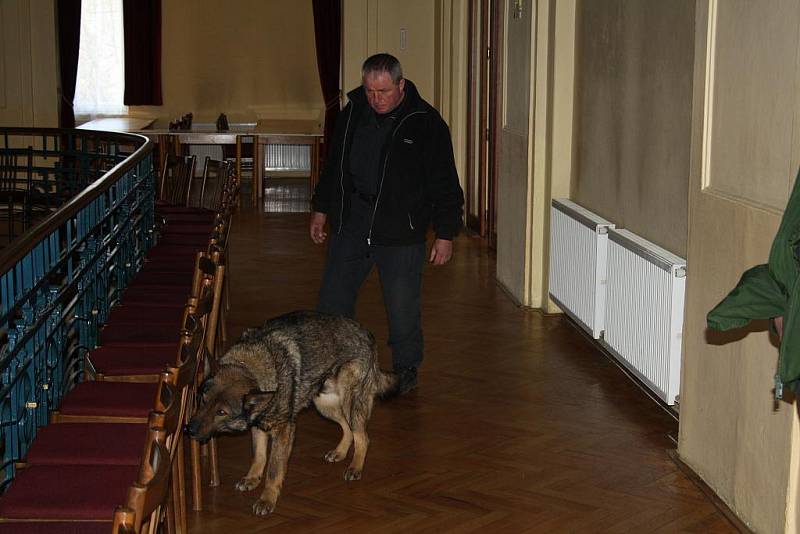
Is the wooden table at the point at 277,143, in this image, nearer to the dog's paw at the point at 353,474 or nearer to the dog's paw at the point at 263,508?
the dog's paw at the point at 353,474

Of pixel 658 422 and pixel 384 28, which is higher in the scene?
pixel 384 28

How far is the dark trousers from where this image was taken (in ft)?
18.0

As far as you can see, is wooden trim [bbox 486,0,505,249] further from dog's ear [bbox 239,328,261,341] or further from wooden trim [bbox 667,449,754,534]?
dog's ear [bbox 239,328,261,341]

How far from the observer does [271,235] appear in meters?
11.1

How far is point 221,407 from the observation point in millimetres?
3758

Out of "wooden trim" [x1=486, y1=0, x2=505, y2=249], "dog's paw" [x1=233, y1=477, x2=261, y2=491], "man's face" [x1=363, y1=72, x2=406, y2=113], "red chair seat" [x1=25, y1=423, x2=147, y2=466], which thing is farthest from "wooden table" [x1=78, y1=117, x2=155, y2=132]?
"red chair seat" [x1=25, y1=423, x2=147, y2=466]

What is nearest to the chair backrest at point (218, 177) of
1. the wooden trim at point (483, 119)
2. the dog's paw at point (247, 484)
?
the dog's paw at point (247, 484)

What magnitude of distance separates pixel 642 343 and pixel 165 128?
1105cm

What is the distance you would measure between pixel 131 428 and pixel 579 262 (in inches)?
143

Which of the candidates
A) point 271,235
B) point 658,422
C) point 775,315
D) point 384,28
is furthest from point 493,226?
point 775,315

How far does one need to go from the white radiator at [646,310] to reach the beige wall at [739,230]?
349mm

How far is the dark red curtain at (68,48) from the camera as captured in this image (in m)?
14.6

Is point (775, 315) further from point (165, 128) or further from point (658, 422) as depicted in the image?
point (165, 128)

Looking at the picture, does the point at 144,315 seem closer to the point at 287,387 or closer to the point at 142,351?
the point at 142,351
